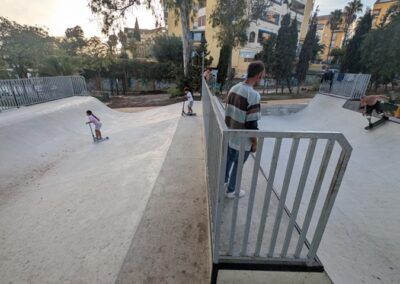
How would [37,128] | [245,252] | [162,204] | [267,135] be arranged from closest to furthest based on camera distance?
[267,135], [245,252], [162,204], [37,128]

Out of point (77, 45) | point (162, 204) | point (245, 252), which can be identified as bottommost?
point (162, 204)

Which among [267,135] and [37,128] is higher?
[267,135]

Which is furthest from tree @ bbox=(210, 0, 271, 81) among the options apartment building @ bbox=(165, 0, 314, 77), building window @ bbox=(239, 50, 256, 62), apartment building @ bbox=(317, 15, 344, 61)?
apartment building @ bbox=(317, 15, 344, 61)

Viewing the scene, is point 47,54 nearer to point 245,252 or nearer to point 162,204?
point 162,204

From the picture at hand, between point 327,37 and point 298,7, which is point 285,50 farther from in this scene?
point 327,37

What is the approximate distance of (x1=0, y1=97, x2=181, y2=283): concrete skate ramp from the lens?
6.66 feet

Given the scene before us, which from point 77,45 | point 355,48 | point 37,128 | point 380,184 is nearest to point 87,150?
point 37,128

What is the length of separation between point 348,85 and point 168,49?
58.9 feet

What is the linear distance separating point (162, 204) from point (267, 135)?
1.99 meters

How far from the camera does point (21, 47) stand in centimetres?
1431

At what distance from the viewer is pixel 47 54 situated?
603 inches

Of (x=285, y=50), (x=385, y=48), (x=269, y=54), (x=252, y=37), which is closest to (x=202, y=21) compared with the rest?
(x=252, y=37)

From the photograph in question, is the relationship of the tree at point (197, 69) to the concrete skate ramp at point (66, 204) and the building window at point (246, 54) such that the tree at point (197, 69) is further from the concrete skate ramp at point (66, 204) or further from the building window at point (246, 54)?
the building window at point (246, 54)

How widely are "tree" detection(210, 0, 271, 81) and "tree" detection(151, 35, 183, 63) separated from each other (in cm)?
619
